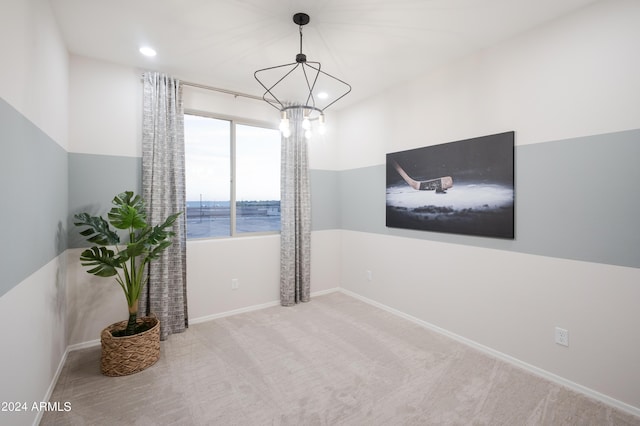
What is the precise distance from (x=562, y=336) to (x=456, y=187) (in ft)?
5.00

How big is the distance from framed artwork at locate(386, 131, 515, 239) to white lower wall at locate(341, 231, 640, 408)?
0.25 m

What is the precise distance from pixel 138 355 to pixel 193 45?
111 inches

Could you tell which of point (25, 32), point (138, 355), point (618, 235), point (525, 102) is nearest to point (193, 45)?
point (25, 32)

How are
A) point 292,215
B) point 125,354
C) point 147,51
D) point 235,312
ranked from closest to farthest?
point 125,354
point 147,51
point 235,312
point 292,215

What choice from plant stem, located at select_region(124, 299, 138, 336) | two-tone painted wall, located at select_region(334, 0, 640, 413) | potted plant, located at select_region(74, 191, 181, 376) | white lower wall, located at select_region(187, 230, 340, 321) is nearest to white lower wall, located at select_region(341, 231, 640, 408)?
two-tone painted wall, located at select_region(334, 0, 640, 413)

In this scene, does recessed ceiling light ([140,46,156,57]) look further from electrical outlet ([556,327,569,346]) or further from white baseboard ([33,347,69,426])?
electrical outlet ([556,327,569,346])

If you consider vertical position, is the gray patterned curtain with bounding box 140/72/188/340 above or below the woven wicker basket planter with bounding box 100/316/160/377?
above

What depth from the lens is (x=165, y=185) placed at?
3244 mm

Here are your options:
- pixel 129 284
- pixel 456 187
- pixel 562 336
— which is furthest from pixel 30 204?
pixel 562 336

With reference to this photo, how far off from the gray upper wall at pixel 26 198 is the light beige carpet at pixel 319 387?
43.2 inches

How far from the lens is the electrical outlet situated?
2322 millimetres

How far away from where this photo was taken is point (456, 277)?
3102 millimetres

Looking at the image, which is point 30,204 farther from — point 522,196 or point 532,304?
point 532,304

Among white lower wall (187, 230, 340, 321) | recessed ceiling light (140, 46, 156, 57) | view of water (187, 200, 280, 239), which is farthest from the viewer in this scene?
view of water (187, 200, 280, 239)
